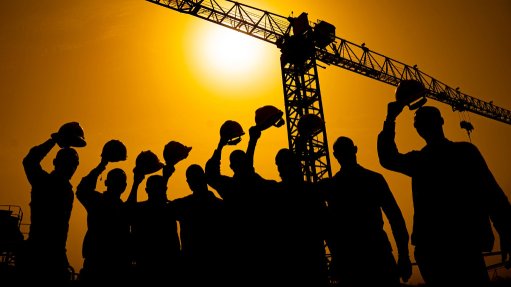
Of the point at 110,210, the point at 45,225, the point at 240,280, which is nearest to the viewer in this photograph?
the point at 240,280

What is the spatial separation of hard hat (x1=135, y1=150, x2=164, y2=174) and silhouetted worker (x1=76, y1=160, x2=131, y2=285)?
26cm

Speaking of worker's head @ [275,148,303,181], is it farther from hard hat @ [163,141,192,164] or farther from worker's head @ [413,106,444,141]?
hard hat @ [163,141,192,164]

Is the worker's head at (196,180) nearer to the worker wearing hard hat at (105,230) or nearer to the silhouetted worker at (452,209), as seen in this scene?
the worker wearing hard hat at (105,230)

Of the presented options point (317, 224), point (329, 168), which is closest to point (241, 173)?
point (317, 224)

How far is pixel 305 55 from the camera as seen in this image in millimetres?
17938

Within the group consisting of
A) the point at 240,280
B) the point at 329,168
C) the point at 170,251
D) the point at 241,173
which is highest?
the point at 329,168

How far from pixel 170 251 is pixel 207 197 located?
644mm

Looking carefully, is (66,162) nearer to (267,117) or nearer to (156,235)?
(156,235)

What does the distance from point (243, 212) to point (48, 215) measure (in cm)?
173

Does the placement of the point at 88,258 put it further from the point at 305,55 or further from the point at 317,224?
the point at 305,55

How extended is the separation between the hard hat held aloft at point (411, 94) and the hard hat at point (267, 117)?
1.13m

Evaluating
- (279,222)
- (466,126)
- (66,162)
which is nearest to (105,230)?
(66,162)

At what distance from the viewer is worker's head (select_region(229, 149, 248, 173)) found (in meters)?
2.65

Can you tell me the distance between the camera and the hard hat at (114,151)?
325 centimetres
